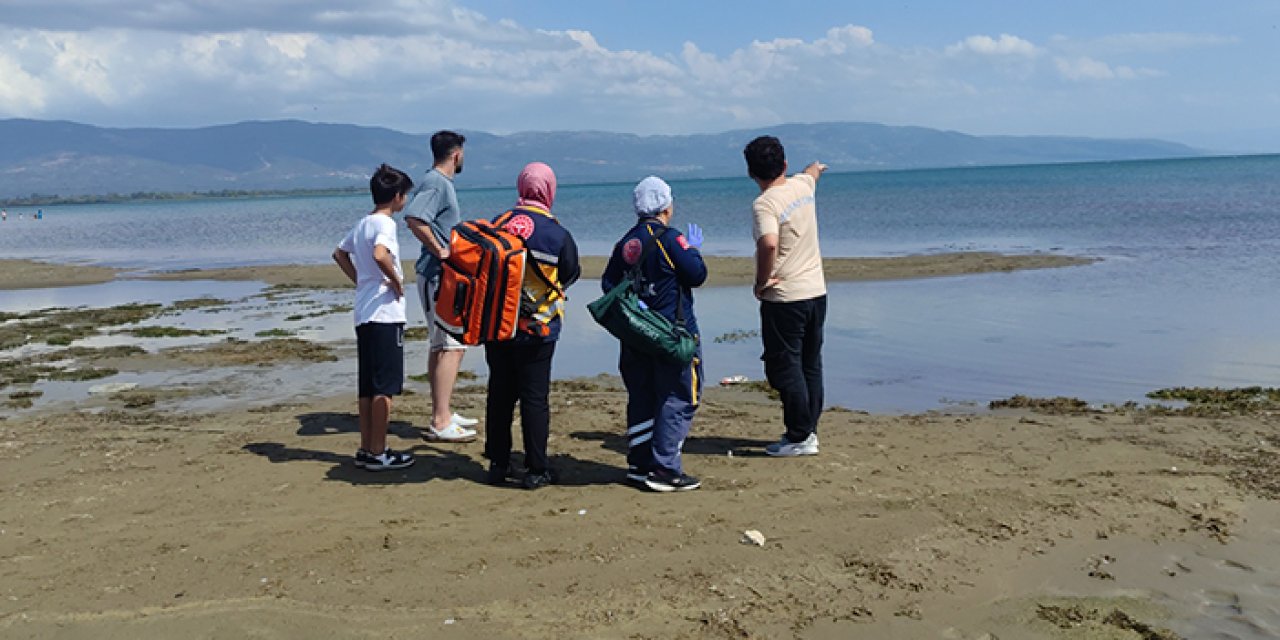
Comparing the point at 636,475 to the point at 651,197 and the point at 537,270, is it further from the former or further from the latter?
the point at 651,197

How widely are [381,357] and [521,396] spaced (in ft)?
3.10

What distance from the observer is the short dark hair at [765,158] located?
250 inches

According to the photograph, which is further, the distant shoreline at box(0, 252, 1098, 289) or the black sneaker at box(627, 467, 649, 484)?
the distant shoreline at box(0, 252, 1098, 289)

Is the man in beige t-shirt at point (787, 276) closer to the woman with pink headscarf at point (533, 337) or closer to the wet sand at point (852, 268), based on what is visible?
the woman with pink headscarf at point (533, 337)

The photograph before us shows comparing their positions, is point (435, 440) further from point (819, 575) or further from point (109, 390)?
point (109, 390)

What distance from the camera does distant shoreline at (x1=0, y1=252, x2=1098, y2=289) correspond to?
67.3ft

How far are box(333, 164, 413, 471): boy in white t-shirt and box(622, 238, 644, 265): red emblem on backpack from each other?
1400 millimetres

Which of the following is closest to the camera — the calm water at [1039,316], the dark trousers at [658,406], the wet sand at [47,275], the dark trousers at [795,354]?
the dark trousers at [658,406]

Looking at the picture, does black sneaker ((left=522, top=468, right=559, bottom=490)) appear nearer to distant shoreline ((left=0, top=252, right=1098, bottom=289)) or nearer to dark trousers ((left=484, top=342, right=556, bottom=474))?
dark trousers ((left=484, top=342, right=556, bottom=474))

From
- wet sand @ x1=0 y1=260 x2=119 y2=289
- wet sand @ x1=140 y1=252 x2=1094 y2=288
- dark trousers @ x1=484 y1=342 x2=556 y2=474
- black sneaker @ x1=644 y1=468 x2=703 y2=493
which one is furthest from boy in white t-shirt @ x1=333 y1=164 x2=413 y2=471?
wet sand @ x1=0 y1=260 x2=119 y2=289

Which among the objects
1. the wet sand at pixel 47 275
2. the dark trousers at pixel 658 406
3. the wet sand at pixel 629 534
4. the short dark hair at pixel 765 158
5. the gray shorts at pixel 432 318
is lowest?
the wet sand at pixel 47 275

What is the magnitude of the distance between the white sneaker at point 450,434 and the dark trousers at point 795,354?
222 centimetres

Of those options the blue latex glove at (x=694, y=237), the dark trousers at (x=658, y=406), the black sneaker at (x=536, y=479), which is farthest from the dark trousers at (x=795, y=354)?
the black sneaker at (x=536, y=479)

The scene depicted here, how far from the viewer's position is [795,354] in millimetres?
6480
